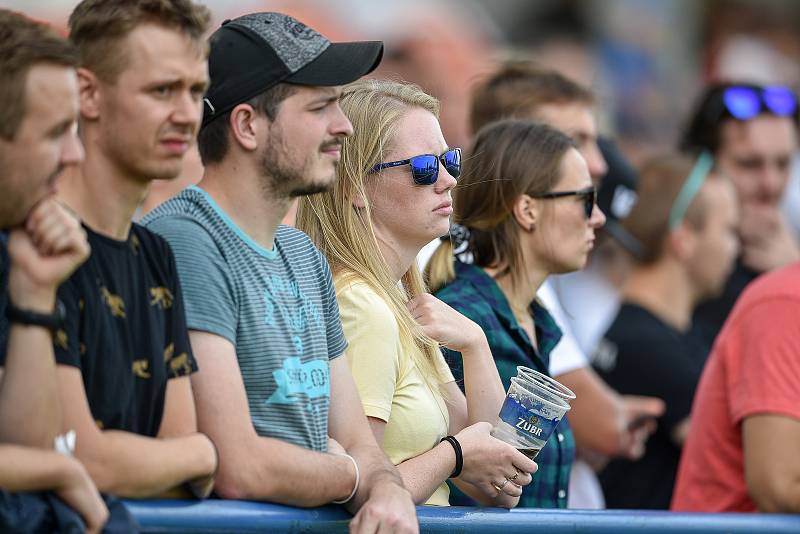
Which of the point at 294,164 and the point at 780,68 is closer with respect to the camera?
the point at 294,164

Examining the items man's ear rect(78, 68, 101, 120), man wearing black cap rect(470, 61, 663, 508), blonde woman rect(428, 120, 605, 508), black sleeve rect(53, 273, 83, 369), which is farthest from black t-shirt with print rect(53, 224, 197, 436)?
man wearing black cap rect(470, 61, 663, 508)

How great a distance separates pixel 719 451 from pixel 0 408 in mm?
2856

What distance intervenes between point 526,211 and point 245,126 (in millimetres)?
1374

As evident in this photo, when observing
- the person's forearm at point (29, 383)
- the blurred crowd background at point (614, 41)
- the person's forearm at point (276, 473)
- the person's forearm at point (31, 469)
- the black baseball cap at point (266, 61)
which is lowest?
the blurred crowd background at point (614, 41)

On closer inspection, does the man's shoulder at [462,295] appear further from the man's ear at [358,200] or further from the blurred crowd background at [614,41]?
the blurred crowd background at [614,41]

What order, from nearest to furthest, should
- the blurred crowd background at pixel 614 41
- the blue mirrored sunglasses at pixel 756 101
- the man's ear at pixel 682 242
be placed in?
the man's ear at pixel 682 242 → the blue mirrored sunglasses at pixel 756 101 → the blurred crowd background at pixel 614 41

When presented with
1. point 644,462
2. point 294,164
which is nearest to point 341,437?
point 294,164

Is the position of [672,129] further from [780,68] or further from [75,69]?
[75,69]

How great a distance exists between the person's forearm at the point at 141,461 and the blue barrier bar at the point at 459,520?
0.05m

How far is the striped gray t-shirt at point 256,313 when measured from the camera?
297 centimetres

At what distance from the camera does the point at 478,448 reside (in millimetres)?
3480

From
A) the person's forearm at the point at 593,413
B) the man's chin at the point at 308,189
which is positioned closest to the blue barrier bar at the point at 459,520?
the man's chin at the point at 308,189

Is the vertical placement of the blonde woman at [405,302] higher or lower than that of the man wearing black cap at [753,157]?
higher

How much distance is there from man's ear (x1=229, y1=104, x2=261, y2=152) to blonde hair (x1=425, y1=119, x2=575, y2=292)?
1234 millimetres
